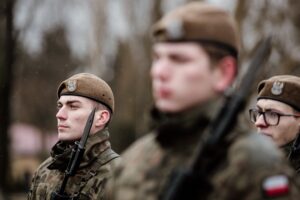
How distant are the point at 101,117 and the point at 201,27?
8.78 feet

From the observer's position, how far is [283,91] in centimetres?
500

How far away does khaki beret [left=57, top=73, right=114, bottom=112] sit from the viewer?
18.0 ft

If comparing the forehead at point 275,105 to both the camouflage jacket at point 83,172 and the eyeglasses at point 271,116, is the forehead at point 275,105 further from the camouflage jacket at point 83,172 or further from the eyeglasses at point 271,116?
the camouflage jacket at point 83,172

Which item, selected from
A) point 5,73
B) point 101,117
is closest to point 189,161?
point 101,117

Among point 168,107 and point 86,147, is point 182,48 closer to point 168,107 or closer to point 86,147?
point 168,107

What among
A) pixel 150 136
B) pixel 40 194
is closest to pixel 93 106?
pixel 40 194

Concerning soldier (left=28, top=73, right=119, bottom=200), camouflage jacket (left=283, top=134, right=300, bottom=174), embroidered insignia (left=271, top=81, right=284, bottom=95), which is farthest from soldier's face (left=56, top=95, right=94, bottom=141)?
camouflage jacket (left=283, top=134, right=300, bottom=174)

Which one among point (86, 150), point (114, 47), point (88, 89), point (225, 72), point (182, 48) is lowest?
point (114, 47)

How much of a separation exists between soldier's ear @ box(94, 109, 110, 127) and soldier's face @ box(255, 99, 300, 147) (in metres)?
1.26

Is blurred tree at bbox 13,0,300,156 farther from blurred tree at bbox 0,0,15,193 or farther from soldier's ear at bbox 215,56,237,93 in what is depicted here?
soldier's ear at bbox 215,56,237,93

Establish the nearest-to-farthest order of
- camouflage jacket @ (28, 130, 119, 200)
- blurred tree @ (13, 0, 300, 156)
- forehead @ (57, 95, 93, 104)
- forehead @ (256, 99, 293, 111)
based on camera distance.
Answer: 1. forehead @ (256, 99, 293, 111)
2. camouflage jacket @ (28, 130, 119, 200)
3. forehead @ (57, 95, 93, 104)
4. blurred tree @ (13, 0, 300, 156)

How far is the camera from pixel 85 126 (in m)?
5.30

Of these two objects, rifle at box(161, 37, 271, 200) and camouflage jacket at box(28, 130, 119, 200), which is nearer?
rifle at box(161, 37, 271, 200)

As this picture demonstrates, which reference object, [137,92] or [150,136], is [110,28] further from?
[150,136]
